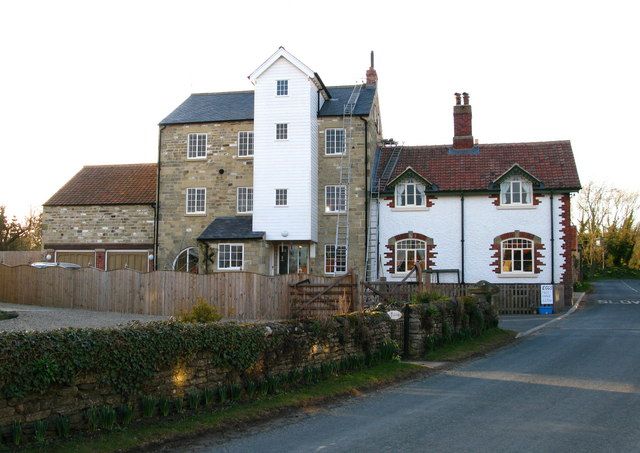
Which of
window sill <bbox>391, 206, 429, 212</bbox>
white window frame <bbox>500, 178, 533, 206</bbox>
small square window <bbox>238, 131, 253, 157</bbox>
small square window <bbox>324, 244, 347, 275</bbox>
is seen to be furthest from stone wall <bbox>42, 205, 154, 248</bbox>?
white window frame <bbox>500, 178, 533, 206</bbox>

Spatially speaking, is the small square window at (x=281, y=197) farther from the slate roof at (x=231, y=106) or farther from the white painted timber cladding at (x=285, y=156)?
the slate roof at (x=231, y=106)

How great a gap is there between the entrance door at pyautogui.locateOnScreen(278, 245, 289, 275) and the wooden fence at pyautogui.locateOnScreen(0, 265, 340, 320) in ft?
32.0

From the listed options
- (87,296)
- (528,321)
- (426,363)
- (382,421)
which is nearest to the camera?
(382,421)

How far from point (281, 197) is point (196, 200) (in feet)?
17.3

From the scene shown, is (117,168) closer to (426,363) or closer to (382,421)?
(426,363)

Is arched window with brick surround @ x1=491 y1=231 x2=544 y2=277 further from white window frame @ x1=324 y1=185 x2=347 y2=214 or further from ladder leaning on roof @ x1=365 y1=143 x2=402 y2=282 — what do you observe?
white window frame @ x1=324 y1=185 x2=347 y2=214

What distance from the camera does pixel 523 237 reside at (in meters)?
37.8

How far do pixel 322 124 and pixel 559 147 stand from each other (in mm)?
12961

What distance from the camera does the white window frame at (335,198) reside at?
3944 centimetres

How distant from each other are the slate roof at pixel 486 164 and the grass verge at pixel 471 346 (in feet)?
46.1

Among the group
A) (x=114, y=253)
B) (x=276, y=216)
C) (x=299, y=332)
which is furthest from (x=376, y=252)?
(x=299, y=332)

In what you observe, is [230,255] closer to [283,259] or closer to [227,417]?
[283,259]

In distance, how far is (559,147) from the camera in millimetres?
40031

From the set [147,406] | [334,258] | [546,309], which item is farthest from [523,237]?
[147,406]
